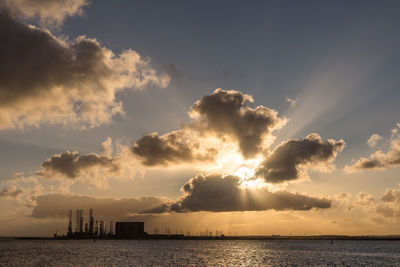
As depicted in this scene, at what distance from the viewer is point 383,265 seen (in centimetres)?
13425

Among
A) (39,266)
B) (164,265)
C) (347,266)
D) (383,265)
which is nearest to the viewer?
(39,266)

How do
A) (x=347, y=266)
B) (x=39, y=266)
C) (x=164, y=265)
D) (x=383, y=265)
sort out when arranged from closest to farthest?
(x=39, y=266), (x=164, y=265), (x=347, y=266), (x=383, y=265)

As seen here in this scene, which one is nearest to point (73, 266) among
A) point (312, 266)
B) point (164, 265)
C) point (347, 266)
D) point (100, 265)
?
point (100, 265)

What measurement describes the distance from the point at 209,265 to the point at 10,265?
59.7m

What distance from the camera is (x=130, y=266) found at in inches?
4432

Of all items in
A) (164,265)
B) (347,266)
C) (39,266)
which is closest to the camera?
(39,266)

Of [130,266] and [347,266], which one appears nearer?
[130,266]

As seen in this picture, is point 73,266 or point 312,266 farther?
point 312,266

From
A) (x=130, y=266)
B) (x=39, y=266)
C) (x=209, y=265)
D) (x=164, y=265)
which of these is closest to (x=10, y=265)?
(x=39, y=266)

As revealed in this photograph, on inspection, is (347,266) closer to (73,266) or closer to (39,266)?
(73,266)

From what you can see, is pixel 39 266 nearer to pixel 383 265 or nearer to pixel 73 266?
pixel 73 266

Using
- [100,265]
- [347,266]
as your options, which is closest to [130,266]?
[100,265]

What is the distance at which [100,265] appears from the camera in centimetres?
11506

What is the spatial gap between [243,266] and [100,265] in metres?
44.9
